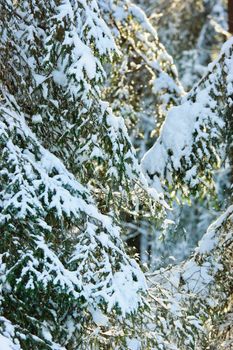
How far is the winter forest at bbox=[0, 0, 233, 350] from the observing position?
15.5ft

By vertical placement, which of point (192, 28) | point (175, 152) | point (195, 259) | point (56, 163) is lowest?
point (56, 163)

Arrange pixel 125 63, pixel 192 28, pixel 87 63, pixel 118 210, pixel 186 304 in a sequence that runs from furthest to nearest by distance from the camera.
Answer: pixel 192 28, pixel 125 63, pixel 186 304, pixel 118 210, pixel 87 63

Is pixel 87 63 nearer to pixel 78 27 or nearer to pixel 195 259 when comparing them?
pixel 78 27

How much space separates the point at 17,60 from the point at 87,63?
2.13 ft

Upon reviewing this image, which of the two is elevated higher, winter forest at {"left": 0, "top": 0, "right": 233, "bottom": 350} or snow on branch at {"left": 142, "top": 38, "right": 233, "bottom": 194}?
snow on branch at {"left": 142, "top": 38, "right": 233, "bottom": 194}

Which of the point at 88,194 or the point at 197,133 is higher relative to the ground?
the point at 197,133

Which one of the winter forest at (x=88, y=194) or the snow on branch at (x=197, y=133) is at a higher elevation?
the snow on branch at (x=197, y=133)

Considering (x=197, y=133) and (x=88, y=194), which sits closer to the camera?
(x=88, y=194)

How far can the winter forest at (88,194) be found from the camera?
4.72m

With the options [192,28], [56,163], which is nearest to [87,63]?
[56,163]

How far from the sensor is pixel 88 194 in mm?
5324

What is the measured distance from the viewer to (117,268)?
5.18 metres

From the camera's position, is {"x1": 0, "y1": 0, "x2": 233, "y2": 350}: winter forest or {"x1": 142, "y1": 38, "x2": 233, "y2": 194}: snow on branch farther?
{"x1": 142, "y1": 38, "x2": 233, "y2": 194}: snow on branch

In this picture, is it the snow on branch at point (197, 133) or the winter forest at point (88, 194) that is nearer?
the winter forest at point (88, 194)
